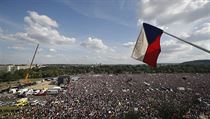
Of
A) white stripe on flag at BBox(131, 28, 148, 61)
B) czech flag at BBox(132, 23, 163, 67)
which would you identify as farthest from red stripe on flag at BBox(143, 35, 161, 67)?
white stripe on flag at BBox(131, 28, 148, 61)

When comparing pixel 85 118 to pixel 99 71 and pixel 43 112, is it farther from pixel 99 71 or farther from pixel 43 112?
pixel 99 71

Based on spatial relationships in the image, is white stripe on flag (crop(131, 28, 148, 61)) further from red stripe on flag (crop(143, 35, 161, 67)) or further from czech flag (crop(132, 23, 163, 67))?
red stripe on flag (crop(143, 35, 161, 67))

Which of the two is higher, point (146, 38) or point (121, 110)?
point (146, 38)

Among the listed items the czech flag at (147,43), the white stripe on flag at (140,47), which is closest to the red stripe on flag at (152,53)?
the czech flag at (147,43)

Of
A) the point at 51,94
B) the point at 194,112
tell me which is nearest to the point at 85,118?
the point at 194,112

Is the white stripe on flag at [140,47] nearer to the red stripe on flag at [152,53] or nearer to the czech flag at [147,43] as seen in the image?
the czech flag at [147,43]

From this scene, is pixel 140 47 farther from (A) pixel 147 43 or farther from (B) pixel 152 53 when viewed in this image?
(B) pixel 152 53

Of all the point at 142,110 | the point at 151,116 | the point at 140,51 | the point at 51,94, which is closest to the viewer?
the point at 140,51
